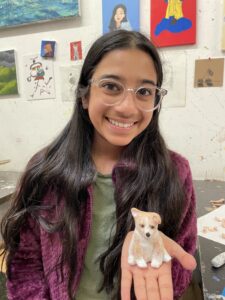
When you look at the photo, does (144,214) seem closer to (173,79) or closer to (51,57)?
(173,79)

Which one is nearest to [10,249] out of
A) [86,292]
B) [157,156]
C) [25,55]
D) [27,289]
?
[27,289]

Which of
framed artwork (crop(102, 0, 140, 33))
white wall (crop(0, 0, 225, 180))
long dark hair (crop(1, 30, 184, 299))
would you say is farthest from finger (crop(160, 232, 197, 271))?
framed artwork (crop(102, 0, 140, 33))

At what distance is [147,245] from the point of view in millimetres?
409

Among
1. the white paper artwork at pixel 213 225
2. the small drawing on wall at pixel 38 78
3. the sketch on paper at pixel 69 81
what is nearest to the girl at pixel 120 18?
the sketch on paper at pixel 69 81

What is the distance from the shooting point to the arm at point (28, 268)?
663 millimetres

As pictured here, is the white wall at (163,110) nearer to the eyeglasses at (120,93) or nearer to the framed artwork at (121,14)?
the framed artwork at (121,14)

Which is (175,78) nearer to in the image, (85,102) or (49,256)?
(85,102)

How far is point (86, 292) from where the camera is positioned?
0.66m

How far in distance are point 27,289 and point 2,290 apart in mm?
725

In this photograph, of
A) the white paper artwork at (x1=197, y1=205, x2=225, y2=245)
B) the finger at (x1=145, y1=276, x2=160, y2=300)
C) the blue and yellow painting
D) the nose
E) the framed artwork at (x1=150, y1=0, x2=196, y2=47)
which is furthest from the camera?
the blue and yellow painting

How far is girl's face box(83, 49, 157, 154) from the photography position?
0.57 m

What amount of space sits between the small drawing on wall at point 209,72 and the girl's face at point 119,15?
0.34m

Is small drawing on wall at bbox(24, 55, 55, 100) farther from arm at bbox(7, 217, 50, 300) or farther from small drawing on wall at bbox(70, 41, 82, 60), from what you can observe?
arm at bbox(7, 217, 50, 300)

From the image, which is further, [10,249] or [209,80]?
[209,80]
